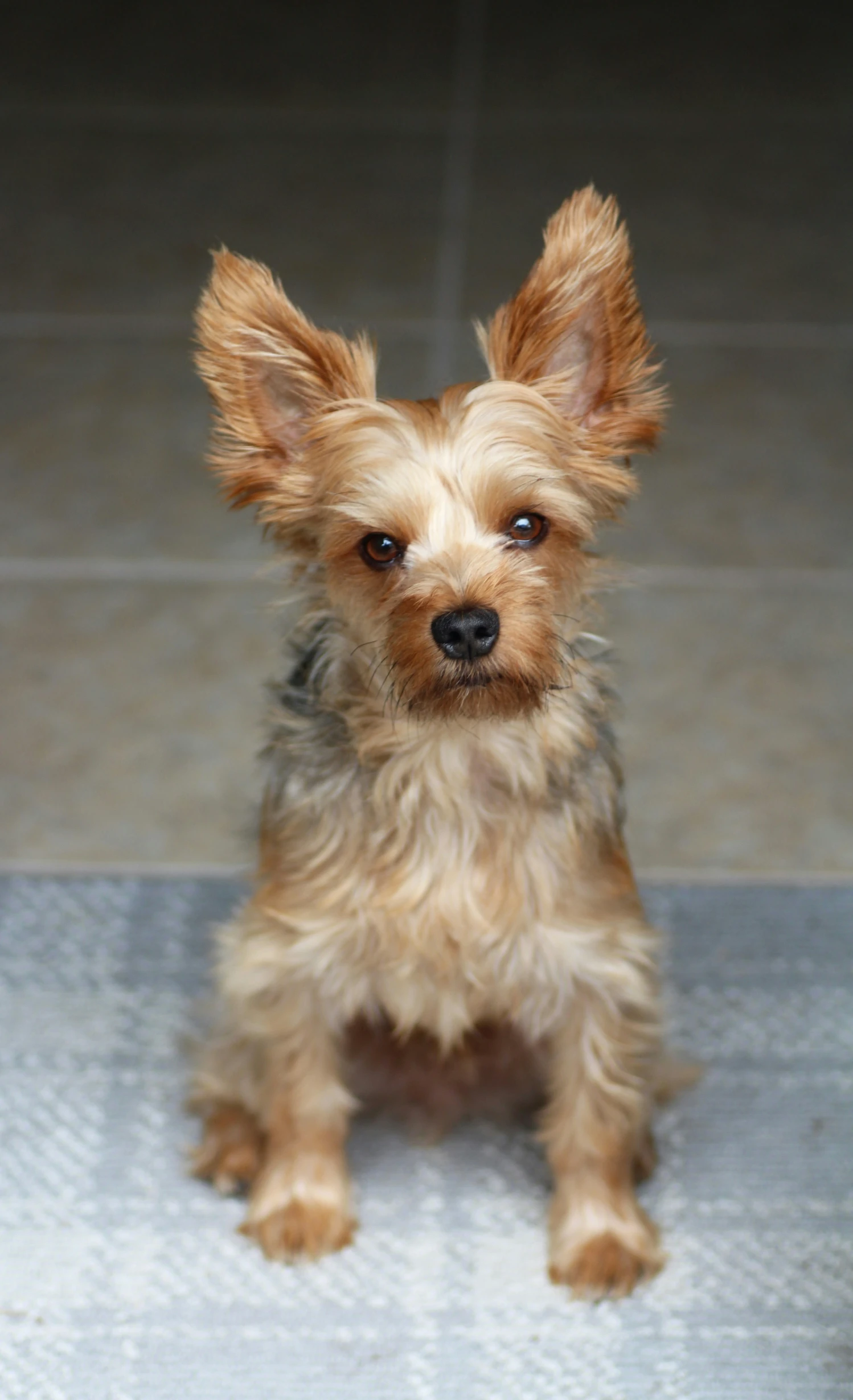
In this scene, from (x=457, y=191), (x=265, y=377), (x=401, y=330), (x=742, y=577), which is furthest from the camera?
(x=457, y=191)

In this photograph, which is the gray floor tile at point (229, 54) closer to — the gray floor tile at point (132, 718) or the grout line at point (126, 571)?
the grout line at point (126, 571)

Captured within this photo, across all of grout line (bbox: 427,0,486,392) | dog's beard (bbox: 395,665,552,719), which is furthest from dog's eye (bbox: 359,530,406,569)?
grout line (bbox: 427,0,486,392)

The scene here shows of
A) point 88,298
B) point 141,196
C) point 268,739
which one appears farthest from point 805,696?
point 141,196

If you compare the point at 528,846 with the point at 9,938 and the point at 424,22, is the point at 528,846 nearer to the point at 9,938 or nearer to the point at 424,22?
the point at 9,938

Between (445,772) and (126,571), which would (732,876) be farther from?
(126,571)

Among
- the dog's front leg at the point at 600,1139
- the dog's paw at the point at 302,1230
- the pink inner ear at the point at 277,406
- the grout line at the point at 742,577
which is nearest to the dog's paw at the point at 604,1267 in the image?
the dog's front leg at the point at 600,1139

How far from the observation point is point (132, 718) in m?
2.28

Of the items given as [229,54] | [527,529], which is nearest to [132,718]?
[527,529]

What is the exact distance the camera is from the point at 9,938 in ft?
6.23

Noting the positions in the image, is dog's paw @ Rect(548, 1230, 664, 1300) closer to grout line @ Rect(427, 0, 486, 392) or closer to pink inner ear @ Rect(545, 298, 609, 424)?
pink inner ear @ Rect(545, 298, 609, 424)

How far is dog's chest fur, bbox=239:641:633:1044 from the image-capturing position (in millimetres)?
1421

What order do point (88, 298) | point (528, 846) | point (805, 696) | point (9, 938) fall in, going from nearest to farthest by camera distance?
point (528, 846)
point (9, 938)
point (805, 696)
point (88, 298)

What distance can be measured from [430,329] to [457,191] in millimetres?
627

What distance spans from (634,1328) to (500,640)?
63 centimetres
